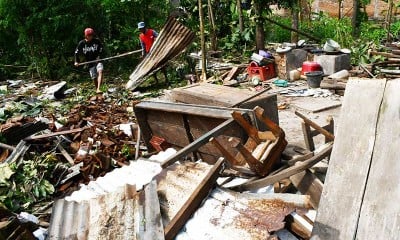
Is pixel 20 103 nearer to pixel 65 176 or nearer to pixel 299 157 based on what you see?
pixel 65 176

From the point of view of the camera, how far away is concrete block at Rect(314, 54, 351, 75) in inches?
432

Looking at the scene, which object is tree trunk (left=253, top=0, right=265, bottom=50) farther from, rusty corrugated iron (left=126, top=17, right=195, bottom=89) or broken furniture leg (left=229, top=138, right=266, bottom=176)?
broken furniture leg (left=229, top=138, right=266, bottom=176)

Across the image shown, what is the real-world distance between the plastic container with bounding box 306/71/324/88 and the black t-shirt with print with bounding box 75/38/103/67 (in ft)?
19.4

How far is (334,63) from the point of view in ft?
35.9

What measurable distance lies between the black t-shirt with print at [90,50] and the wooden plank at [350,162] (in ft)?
31.5

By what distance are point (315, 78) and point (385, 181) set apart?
7.66 meters

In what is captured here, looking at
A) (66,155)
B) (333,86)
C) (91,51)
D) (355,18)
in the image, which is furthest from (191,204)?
(355,18)

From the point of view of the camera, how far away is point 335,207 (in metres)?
3.22

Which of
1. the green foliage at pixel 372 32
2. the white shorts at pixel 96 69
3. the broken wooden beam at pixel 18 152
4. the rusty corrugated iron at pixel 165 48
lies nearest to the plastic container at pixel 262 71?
the rusty corrugated iron at pixel 165 48

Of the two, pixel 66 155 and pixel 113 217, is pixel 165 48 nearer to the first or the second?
pixel 66 155

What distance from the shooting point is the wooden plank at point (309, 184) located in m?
3.56

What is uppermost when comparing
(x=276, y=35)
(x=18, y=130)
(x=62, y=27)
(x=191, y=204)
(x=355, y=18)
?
(x=62, y=27)

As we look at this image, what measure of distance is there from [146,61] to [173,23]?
1372mm

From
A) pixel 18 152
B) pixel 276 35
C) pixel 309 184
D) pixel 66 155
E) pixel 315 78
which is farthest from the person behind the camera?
pixel 276 35
